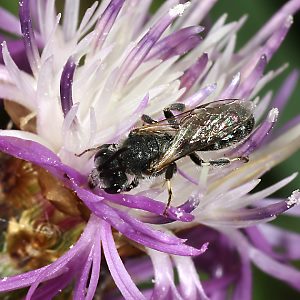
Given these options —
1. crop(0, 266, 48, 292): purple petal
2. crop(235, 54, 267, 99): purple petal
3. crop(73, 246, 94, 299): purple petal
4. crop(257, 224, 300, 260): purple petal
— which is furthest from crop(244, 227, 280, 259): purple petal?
crop(0, 266, 48, 292): purple petal

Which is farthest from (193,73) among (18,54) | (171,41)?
(18,54)

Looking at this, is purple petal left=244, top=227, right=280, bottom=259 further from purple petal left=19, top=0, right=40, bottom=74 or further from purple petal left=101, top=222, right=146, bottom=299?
purple petal left=19, top=0, right=40, bottom=74

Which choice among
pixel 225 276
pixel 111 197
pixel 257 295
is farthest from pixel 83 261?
pixel 257 295

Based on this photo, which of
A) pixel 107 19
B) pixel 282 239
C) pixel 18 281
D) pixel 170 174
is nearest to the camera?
pixel 18 281

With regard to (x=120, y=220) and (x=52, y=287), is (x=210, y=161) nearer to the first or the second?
(x=120, y=220)

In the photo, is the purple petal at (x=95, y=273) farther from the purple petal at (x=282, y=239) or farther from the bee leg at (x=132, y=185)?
the purple petal at (x=282, y=239)

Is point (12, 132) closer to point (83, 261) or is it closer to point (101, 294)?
point (83, 261)

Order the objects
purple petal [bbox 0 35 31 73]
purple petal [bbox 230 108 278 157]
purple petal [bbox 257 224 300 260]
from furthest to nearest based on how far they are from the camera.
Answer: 1. purple petal [bbox 257 224 300 260]
2. purple petal [bbox 0 35 31 73]
3. purple petal [bbox 230 108 278 157]

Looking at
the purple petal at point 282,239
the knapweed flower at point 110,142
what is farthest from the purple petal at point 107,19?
the purple petal at point 282,239
